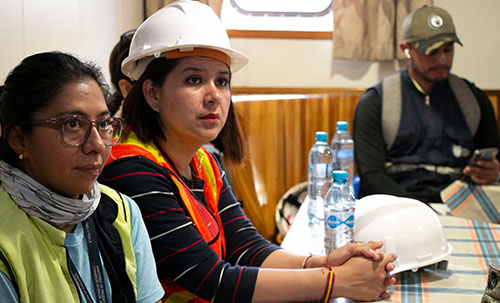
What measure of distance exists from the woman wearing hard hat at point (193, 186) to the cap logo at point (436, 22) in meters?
1.81

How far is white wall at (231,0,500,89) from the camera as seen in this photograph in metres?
3.90

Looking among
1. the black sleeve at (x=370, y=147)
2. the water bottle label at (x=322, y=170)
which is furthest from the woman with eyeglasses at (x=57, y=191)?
the black sleeve at (x=370, y=147)

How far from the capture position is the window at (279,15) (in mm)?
4000

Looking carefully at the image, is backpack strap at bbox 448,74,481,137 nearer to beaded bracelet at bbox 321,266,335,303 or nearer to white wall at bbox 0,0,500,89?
white wall at bbox 0,0,500,89

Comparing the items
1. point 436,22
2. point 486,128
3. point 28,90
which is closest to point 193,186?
point 28,90

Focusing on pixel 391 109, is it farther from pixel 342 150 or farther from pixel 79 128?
pixel 79 128

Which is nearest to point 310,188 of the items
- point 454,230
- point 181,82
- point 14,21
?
point 454,230

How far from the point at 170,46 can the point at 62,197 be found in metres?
0.55

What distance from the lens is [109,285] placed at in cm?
108

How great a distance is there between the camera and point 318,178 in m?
2.53

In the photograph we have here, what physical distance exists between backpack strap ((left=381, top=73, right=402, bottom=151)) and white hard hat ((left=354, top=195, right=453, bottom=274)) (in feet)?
5.50

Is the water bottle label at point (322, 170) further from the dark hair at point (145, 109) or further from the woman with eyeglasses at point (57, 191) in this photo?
the woman with eyeglasses at point (57, 191)

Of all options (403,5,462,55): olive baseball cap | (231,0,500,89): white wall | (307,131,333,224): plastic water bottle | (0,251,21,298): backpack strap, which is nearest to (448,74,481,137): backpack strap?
(403,5,462,55): olive baseball cap

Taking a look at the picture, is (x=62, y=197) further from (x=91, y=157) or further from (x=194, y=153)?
(x=194, y=153)
